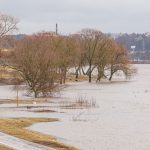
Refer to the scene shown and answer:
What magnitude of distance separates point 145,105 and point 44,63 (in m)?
14.1

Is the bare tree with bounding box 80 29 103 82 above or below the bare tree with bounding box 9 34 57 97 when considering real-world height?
above

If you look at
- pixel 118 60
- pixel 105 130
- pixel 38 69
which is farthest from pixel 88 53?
pixel 105 130

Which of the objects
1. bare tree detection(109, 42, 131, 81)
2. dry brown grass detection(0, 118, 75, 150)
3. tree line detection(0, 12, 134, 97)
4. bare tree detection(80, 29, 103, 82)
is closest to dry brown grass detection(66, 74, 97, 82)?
tree line detection(0, 12, 134, 97)

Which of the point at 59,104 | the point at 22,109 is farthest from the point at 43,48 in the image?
the point at 22,109

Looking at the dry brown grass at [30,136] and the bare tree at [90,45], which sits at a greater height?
the bare tree at [90,45]

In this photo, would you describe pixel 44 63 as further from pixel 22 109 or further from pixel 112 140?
pixel 112 140

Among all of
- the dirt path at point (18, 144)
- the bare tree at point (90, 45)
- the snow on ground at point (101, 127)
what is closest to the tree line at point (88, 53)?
the bare tree at point (90, 45)

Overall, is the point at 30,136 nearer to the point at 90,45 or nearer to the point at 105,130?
the point at 105,130

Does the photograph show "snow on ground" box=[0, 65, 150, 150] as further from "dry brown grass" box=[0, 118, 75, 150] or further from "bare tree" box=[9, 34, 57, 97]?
"bare tree" box=[9, 34, 57, 97]

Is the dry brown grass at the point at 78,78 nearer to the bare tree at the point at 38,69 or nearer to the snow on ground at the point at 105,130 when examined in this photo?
the bare tree at the point at 38,69

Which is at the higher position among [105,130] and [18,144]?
[18,144]

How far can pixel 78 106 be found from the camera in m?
50.7

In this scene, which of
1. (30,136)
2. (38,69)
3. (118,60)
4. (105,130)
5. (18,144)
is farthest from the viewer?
(118,60)

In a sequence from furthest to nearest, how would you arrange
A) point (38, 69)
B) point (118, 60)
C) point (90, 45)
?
point (90, 45), point (118, 60), point (38, 69)
